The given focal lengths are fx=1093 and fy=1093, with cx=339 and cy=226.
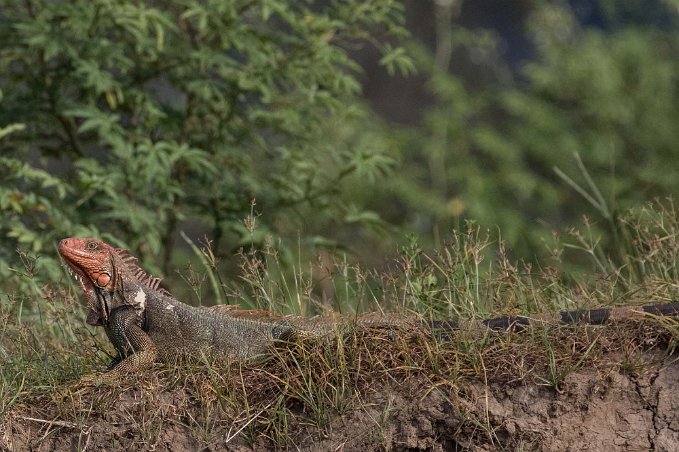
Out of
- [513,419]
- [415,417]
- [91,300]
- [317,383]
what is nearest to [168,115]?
[91,300]

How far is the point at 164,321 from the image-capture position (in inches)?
207

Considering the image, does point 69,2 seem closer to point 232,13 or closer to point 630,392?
point 232,13

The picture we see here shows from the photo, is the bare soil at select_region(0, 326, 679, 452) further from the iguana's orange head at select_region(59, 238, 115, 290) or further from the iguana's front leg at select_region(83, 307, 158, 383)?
the iguana's orange head at select_region(59, 238, 115, 290)

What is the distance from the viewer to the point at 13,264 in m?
6.93

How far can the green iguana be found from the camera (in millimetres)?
5004

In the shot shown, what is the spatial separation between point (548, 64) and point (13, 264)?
321 inches

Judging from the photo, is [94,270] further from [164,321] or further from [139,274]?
[164,321]

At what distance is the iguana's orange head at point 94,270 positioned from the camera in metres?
5.29

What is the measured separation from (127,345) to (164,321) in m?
0.21

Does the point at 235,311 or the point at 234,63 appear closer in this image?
the point at 235,311

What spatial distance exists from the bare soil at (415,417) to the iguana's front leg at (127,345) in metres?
0.11

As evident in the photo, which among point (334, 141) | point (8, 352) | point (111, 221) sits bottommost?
point (334, 141)

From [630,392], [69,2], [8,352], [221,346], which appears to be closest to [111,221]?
[69,2]

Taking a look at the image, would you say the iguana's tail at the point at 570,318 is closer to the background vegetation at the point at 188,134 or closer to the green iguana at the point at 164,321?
the green iguana at the point at 164,321
